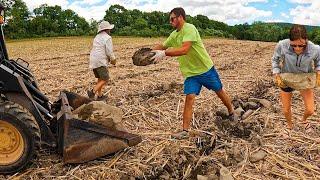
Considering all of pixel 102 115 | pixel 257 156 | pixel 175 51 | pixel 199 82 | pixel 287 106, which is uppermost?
pixel 175 51

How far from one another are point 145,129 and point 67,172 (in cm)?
171

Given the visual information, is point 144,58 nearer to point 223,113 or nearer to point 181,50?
point 181,50

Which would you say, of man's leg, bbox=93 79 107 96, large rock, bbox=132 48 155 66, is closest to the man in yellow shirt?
large rock, bbox=132 48 155 66

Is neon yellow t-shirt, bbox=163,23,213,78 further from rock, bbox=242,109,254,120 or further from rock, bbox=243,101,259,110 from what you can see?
rock, bbox=243,101,259,110

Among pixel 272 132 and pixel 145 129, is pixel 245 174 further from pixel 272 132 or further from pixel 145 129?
pixel 145 129

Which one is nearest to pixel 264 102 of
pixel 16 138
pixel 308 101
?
pixel 308 101

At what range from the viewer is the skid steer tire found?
14.6 ft

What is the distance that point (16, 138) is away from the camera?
4617 millimetres

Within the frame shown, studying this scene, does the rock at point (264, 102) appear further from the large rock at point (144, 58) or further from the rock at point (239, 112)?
the large rock at point (144, 58)

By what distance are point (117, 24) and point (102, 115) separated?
52845 mm

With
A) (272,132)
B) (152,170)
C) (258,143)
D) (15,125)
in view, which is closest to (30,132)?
(15,125)

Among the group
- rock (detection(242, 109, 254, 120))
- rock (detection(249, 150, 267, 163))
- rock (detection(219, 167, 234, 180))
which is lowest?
rock (detection(249, 150, 267, 163))

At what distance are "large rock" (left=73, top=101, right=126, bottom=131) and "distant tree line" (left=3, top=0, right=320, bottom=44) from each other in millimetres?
42853

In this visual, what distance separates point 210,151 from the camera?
17.0 feet
